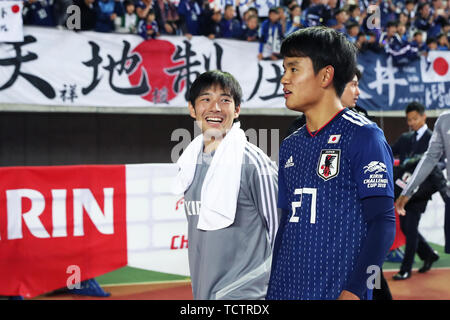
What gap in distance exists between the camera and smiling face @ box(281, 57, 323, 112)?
2148 mm

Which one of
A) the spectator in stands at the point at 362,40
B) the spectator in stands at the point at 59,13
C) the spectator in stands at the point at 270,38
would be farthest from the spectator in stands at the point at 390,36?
the spectator in stands at the point at 59,13

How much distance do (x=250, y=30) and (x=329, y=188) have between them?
10.3 metres

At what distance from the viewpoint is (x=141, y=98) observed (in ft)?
35.8

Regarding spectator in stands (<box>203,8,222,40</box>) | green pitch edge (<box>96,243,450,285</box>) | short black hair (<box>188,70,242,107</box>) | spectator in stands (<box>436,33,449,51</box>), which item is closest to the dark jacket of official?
green pitch edge (<box>96,243,450,285</box>)

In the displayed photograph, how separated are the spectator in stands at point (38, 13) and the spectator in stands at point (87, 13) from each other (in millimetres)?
548

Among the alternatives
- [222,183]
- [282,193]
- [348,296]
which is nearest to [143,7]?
[222,183]

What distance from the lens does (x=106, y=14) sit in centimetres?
1096

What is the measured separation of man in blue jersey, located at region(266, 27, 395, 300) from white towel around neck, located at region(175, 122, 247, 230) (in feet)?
1.65

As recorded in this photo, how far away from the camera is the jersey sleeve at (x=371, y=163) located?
1.92 metres

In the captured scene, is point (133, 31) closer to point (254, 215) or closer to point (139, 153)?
point (139, 153)

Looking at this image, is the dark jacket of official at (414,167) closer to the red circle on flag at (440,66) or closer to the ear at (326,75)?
the ear at (326,75)

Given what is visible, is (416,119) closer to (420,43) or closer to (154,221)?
(154,221)

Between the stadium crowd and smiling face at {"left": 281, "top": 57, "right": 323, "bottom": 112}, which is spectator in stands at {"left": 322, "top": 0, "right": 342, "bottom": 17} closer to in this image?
the stadium crowd

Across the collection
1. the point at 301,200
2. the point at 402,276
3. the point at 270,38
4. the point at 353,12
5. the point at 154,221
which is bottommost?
the point at 402,276
